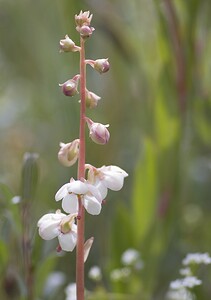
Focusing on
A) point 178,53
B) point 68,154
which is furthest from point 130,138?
point 68,154

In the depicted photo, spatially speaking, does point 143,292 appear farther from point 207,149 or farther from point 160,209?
point 207,149

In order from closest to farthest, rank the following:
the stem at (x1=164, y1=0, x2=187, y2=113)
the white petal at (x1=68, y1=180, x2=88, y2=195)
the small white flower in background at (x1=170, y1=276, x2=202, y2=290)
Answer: the white petal at (x1=68, y1=180, x2=88, y2=195), the small white flower in background at (x1=170, y1=276, x2=202, y2=290), the stem at (x1=164, y1=0, x2=187, y2=113)

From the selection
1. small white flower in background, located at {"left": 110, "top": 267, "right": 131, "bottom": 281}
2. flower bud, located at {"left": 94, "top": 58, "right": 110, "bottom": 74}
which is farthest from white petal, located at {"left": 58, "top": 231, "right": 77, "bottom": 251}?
small white flower in background, located at {"left": 110, "top": 267, "right": 131, "bottom": 281}

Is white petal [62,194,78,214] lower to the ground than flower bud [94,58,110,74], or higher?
lower

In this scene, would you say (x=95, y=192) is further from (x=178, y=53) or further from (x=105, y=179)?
(x=178, y=53)

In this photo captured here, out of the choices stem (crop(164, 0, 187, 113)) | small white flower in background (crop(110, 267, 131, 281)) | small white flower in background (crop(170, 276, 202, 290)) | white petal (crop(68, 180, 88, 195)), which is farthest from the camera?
stem (crop(164, 0, 187, 113))

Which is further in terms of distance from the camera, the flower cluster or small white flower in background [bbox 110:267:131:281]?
small white flower in background [bbox 110:267:131:281]

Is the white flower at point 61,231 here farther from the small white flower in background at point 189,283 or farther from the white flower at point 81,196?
the small white flower in background at point 189,283

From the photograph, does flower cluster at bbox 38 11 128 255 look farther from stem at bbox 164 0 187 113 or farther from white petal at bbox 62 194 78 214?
stem at bbox 164 0 187 113
